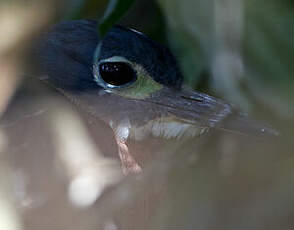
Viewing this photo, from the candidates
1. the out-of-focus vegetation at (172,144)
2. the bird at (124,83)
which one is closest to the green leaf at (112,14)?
the out-of-focus vegetation at (172,144)

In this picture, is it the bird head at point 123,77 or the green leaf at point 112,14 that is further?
the bird head at point 123,77

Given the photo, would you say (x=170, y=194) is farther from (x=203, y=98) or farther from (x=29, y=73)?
(x=29, y=73)

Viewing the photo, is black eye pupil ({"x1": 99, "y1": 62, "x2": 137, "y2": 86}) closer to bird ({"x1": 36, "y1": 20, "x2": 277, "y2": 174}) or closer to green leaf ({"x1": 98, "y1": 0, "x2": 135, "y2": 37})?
bird ({"x1": 36, "y1": 20, "x2": 277, "y2": 174})

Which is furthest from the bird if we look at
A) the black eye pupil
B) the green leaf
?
the green leaf

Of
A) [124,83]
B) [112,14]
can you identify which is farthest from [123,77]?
[112,14]

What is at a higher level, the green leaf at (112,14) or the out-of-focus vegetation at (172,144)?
the green leaf at (112,14)

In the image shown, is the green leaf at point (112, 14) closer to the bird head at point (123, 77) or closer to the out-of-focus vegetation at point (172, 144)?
the out-of-focus vegetation at point (172, 144)

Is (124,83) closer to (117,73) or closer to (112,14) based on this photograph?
(117,73)
